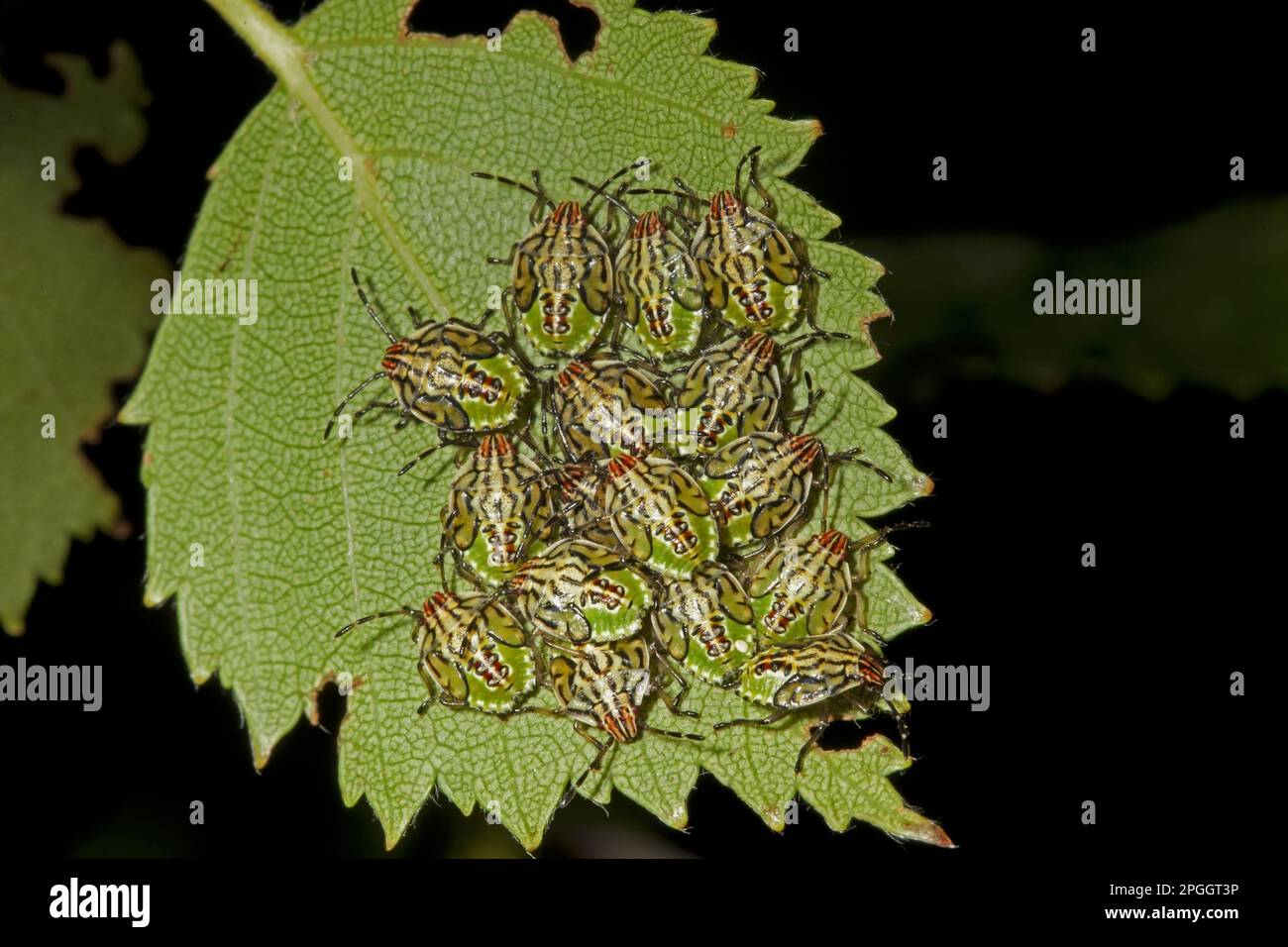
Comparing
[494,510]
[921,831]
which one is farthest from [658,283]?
[921,831]

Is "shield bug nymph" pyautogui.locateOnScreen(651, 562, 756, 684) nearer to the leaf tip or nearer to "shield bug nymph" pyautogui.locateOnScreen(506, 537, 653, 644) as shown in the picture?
"shield bug nymph" pyautogui.locateOnScreen(506, 537, 653, 644)

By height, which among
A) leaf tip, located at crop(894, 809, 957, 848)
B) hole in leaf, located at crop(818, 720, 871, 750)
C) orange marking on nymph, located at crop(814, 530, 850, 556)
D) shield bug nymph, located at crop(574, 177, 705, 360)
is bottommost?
leaf tip, located at crop(894, 809, 957, 848)

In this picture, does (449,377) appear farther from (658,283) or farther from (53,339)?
(53,339)

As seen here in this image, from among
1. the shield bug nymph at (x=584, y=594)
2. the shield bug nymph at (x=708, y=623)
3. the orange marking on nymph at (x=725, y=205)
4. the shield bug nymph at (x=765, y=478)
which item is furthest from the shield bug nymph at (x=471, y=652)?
the orange marking on nymph at (x=725, y=205)

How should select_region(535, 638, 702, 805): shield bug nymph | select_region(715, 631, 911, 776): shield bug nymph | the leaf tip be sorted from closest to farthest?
the leaf tip, select_region(715, 631, 911, 776): shield bug nymph, select_region(535, 638, 702, 805): shield bug nymph

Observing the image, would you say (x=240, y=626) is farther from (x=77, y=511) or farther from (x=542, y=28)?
(x=542, y=28)

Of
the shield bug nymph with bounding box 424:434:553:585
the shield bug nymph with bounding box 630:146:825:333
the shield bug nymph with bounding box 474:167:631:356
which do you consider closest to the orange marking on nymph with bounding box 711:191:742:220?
the shield bug nymph with bounding box 630:146:825:333
